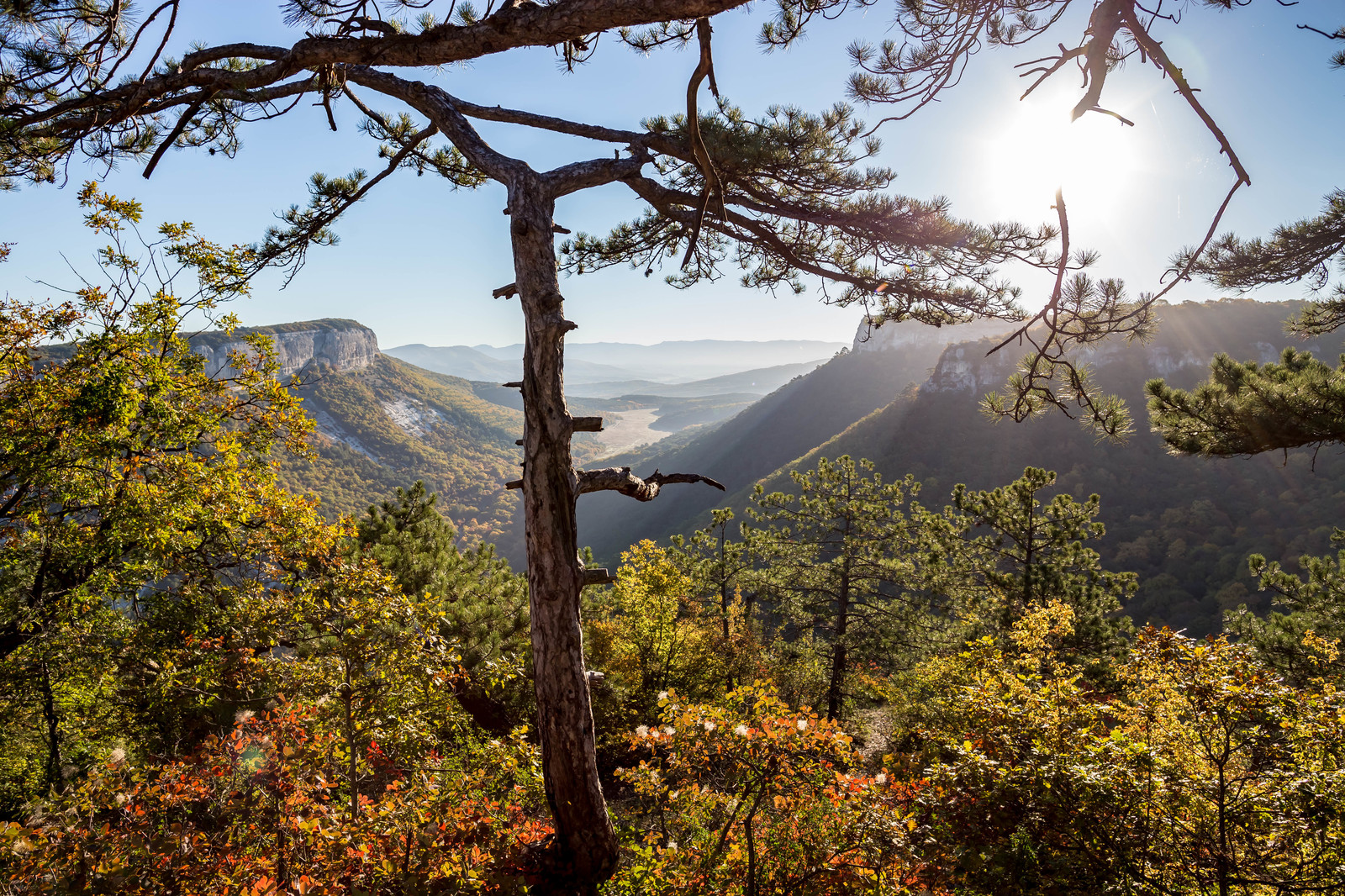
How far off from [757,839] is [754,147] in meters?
5.11

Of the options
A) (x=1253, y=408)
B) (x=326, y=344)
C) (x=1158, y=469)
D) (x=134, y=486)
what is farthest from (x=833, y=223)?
(x=326, y=344)

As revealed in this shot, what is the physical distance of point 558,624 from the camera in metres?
3.61

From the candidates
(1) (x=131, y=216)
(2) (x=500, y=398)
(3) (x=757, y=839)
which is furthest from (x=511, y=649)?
(2) (x=500, y=398)

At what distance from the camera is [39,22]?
3.52 metres

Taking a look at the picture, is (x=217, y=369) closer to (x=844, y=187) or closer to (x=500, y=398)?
(x=844, y=187)

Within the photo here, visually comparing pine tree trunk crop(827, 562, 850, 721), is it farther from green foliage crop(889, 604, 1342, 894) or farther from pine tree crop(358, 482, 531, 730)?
green foliage crop(889, 604, 1342, 894)

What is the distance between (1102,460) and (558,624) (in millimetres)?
65054

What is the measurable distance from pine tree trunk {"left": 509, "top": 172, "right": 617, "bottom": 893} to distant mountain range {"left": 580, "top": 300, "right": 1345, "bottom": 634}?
10.7m

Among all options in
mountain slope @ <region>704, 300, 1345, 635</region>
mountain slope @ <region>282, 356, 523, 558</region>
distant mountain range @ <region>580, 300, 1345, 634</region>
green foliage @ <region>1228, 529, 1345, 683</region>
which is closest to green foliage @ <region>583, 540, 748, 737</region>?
distant mountain range @ <region>580, 300, 1345, 634</region>

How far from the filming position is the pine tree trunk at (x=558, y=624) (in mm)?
3615

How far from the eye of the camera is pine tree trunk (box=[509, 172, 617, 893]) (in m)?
3.62

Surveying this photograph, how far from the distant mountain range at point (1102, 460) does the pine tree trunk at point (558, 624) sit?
35.1 feet

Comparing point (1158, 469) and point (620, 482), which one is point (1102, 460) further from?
point (620, 482)

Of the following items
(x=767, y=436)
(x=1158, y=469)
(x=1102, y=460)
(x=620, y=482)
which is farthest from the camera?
(x=767, y=436)
